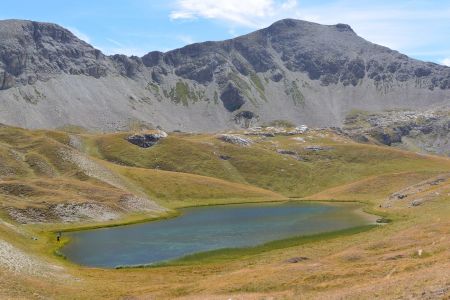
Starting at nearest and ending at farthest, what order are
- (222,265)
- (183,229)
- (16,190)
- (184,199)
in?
(222,265) → (183,229) → (16,190) → (184,199)

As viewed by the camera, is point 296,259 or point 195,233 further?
point 195,233

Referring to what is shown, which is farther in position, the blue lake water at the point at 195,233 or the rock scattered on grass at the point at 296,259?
the blue lake water at the point at 195,233

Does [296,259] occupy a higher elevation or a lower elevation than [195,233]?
higher

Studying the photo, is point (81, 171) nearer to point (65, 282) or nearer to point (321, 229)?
point (321, 229)

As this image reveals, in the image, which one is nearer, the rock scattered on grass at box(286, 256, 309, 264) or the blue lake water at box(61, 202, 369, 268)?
the rock scattered on grass at box(286, 256, 309, 264)

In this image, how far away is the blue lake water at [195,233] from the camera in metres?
91.5

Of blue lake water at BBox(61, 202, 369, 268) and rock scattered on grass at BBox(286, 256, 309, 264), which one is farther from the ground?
rock scattered on grass at BBox(286, 256, 309, 264)

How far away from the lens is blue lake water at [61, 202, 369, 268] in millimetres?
91500

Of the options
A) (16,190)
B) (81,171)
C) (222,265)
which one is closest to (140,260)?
(222,265)

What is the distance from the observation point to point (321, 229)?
113375 mm

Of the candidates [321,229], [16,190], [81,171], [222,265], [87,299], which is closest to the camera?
[87,299]

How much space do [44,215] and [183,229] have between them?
38.3 meters

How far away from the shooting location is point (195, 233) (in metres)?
114

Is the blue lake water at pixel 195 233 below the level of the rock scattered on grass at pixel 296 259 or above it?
below
